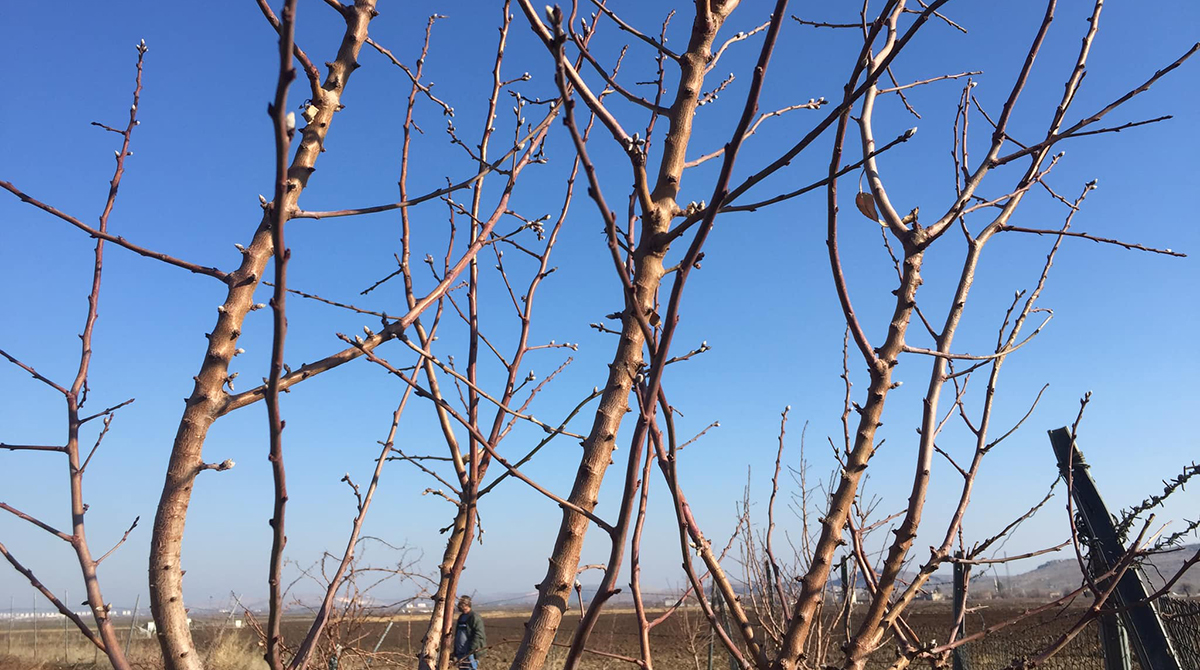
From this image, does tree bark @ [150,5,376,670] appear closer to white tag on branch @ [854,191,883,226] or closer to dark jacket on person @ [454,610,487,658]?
white tag on branch @ [854,191,883,226]

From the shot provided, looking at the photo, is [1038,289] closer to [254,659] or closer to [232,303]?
[232,303]

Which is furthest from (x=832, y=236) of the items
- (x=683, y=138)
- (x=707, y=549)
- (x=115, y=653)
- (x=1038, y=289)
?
(x=115, y=653)

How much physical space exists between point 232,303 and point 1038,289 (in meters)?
1.70

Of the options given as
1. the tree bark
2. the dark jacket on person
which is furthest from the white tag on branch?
the dark jacket on person

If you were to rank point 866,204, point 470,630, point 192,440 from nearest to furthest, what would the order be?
point 192,440
point 866,204
point 470,630

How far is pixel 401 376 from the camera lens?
1001mm

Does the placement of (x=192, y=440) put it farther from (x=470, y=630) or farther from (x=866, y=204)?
(x=470, y=630)

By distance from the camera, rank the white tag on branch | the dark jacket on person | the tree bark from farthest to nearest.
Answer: the dark jacket on person, the white tag on branch, the tree bark

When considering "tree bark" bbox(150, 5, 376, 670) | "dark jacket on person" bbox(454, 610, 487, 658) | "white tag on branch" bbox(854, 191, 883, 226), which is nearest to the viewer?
"tree bark" bbox(150, 5, 376, 670)

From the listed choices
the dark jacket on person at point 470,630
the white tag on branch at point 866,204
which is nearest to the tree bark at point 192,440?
the white tag on branch at point 866,204

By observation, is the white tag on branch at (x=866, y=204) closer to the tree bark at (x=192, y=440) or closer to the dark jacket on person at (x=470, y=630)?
the tree bark at (x=192, y=440)

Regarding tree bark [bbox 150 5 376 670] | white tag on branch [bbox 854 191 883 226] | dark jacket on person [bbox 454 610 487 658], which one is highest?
white tag on branch [bbox 854 191 883 226]

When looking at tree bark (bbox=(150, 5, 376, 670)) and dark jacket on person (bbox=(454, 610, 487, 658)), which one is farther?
dark jacket on person (bbox=(454, 610, 487, 658))

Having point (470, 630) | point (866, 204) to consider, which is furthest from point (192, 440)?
point (470, 630)
